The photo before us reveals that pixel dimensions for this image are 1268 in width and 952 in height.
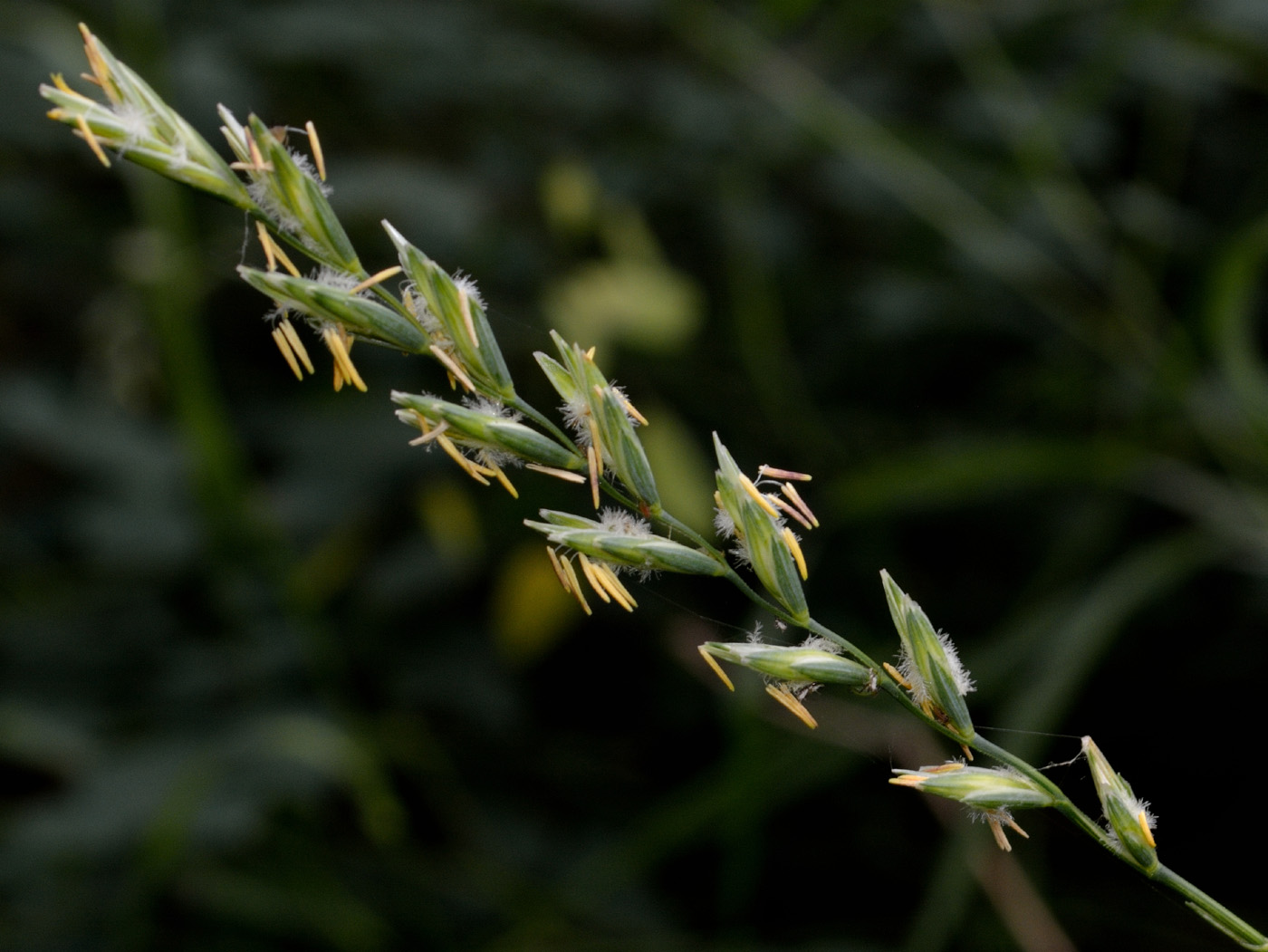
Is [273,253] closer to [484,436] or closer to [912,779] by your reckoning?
[484,436]

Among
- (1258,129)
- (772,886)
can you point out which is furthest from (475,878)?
(1258,129)

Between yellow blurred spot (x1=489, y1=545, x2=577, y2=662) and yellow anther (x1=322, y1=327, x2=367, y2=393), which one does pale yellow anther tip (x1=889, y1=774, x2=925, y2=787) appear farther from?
yellow blurred spot (x1=489, y1=545, x2=577, y2=662)

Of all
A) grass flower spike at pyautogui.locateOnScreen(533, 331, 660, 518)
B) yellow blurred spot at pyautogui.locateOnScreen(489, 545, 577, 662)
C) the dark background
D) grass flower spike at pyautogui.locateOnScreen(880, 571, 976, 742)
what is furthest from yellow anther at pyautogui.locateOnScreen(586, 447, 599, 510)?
yellow blurred spot at pyautogui.locateOnScreen(489, 545, 577, 662)

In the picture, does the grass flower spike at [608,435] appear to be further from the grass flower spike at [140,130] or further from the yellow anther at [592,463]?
the grass flower spike at [140,130]

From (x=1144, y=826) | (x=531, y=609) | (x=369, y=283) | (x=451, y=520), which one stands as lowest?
(x=531, y=609)

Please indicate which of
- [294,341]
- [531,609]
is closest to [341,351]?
[294,341]

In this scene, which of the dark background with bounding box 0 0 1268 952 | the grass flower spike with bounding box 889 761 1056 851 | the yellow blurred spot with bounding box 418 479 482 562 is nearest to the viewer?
the grass flower spike with bounding box 889 761 1056 851
